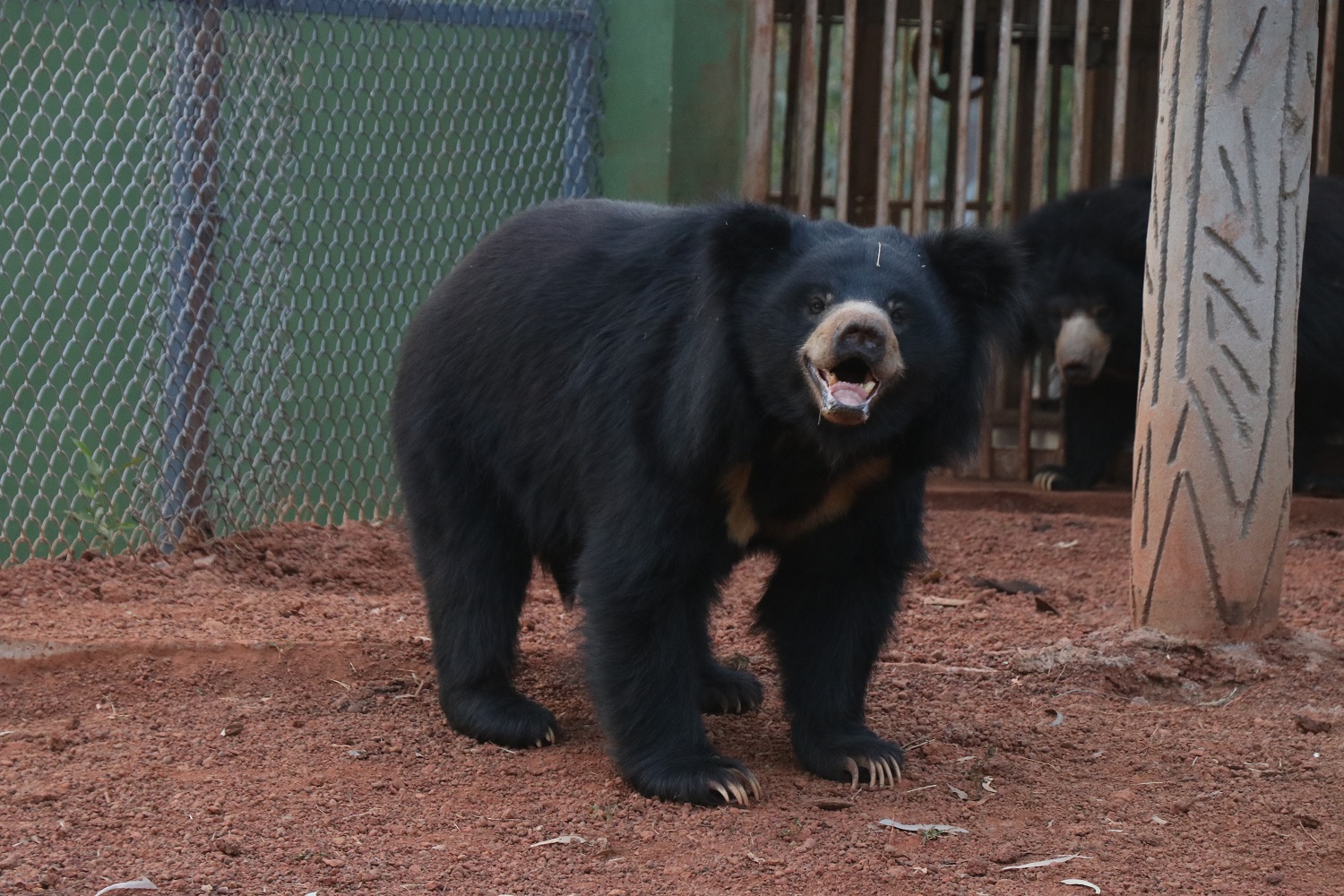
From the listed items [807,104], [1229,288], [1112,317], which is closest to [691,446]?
[1229,288]

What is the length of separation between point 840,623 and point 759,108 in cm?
363

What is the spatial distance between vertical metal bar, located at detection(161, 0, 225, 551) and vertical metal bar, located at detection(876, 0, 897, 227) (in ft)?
8.61

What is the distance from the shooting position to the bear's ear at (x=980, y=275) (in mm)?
3111

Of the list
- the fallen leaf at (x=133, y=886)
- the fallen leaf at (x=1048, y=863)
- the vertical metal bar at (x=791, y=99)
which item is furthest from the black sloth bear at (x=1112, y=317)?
the fallen leaf at (x=133, y=886)

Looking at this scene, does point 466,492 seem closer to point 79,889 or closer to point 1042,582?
point 79,889

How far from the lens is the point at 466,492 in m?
3.64

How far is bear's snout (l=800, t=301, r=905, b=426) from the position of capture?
2.82m

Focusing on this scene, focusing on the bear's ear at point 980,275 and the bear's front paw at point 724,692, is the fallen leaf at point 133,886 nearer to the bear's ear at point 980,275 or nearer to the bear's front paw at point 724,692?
the bear's front paw at point 724,692

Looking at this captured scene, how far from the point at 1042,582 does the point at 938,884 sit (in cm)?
276

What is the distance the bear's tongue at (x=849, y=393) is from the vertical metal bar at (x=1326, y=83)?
4.29 m

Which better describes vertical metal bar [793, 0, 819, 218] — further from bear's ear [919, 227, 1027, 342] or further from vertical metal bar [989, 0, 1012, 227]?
bear's ear [919, 227, 1027, 342]

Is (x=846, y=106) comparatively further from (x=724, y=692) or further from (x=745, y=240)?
(x=745, y=240)

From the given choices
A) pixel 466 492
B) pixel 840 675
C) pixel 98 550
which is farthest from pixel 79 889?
pixel 98 550

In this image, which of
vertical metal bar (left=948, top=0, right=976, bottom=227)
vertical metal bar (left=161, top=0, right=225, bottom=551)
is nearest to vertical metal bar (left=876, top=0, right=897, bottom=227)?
vertical metal bar (left=948, top=0, right=976, bottom=227)
